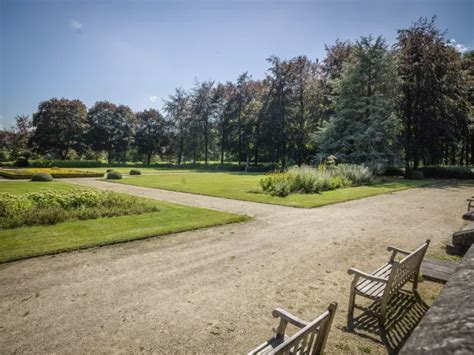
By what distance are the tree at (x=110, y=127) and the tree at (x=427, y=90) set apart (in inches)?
1886

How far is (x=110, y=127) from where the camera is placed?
56125 millimetres

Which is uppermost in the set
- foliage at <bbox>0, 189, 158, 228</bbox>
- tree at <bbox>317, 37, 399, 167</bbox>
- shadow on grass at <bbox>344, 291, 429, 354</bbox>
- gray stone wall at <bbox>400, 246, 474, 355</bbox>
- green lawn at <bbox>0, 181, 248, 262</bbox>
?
tree at <bbox>317, 37, 399, 167</bbox>

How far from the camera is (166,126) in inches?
2346

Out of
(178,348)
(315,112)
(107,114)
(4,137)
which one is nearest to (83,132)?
(107,114)

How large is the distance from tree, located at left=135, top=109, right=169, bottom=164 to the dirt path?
53763 millimetres

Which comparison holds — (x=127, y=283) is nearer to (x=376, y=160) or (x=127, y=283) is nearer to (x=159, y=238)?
(x=159, y=238)

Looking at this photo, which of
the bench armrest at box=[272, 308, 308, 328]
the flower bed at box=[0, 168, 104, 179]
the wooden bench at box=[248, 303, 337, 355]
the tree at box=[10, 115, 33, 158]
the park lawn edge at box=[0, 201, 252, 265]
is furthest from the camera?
the tree at box=[10, 115, 33, 158]

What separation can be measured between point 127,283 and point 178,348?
2.00 meters

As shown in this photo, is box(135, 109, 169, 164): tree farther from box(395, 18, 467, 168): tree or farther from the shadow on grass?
the shadow on grass

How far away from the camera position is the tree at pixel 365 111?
26.9 metres

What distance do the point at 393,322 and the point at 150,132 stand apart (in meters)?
59.7

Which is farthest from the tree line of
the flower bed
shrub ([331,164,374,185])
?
the flower bed

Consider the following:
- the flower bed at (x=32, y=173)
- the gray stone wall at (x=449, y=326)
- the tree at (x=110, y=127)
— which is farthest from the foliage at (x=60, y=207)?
the tree at (x=110, y=127)

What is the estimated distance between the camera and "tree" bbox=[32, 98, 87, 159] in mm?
51281
